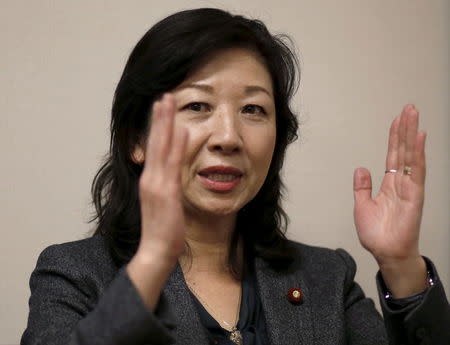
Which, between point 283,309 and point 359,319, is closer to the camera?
point 283,309

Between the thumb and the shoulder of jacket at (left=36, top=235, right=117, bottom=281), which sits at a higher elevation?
the thumb

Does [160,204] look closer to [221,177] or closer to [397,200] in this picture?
[221,177]

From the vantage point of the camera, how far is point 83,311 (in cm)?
110

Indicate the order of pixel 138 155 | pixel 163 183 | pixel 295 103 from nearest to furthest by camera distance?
pixel 163 183 < pixel 138 155 < pixel 295 103

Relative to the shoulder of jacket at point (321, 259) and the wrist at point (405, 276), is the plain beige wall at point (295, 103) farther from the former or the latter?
the wrist at point (405, 276)

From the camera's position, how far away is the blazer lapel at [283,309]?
120 centimetres

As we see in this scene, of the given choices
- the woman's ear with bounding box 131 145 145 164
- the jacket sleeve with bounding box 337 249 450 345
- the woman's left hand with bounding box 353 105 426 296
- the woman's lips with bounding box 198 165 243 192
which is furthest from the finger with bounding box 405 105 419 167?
the woman's ear with bounding box 131 145 145 164

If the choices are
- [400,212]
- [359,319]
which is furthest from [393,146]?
[359,319]

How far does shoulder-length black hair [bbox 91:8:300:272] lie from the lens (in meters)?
1.20

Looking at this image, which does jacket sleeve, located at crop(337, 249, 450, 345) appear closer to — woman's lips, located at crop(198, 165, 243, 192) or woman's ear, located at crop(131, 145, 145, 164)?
woman's lips, located at crop(198, 165, 243, 192)

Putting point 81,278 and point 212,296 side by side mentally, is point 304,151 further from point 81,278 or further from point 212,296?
point 81,278

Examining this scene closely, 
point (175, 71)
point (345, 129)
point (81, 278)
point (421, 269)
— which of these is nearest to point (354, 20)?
point (345, 129)

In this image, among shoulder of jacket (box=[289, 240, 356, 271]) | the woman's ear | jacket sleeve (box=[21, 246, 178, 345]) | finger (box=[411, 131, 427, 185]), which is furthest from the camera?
shoulder of jacket (box=[289, 240, 356, 271])

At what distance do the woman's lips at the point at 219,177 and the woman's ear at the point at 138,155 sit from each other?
0.54 ft
